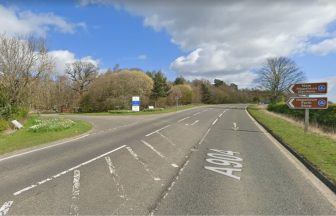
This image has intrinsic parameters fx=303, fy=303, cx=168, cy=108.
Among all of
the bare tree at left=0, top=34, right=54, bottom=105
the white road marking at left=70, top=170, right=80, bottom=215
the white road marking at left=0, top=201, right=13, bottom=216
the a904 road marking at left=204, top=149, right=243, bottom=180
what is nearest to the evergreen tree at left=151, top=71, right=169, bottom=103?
the bare tree at left=0, top=34, right=54, bottom=105

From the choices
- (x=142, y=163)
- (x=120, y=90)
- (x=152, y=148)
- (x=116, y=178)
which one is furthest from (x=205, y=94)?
(x=116, y=178)

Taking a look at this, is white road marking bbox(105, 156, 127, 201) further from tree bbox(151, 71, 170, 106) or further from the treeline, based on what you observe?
tree bbox(151, 71, 170, 106)

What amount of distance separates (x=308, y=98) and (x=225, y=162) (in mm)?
10624

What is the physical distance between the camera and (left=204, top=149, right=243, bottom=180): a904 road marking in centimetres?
799

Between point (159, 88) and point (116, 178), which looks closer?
point (116, 178)

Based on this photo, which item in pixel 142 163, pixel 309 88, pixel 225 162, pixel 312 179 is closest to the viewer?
pixel 312 179

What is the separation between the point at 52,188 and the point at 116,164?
2.58 meters

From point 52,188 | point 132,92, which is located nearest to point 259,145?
point 52,188

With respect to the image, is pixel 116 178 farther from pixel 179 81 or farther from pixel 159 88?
pixel 179 81

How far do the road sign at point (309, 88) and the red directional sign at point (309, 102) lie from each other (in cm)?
36

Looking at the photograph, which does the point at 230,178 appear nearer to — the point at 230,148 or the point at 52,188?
the point at 52,188

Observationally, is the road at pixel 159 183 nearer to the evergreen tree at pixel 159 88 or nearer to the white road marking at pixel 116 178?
the white road marking at pixel 116 178

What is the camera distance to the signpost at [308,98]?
55.9 ft

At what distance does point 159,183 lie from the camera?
6812mm
